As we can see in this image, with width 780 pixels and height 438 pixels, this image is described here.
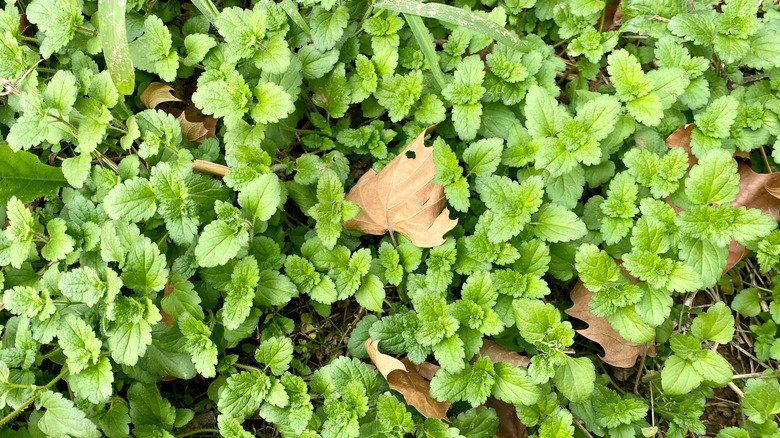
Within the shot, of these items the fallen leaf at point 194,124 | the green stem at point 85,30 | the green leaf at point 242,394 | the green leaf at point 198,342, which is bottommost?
the green leaf at point 242,394

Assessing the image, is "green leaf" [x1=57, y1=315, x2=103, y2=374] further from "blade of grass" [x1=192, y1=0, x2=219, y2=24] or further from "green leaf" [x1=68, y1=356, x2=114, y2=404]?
"blade of grass" [x1=192, y1=0, x2=219, y2=24]

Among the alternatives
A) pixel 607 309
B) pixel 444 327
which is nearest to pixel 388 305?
pixel 444 327

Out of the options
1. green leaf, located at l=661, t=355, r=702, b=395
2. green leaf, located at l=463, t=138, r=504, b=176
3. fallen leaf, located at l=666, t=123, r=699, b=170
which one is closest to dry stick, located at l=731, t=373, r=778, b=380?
green leaf, located at l=661, t=355, r=702, b=395

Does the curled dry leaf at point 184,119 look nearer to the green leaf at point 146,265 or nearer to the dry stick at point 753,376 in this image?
the green leaf at point 146,265

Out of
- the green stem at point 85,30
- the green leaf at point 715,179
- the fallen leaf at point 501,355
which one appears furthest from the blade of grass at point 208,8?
the green leaf at point 715,179

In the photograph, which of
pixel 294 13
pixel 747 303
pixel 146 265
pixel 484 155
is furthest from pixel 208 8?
pixel 747 303
